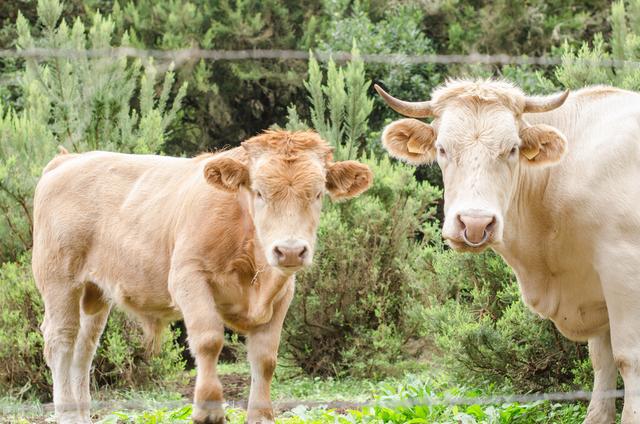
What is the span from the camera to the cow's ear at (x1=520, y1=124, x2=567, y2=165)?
5.24 m

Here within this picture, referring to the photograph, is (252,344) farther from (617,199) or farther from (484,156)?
(617,199)

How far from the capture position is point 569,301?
18.4 ft

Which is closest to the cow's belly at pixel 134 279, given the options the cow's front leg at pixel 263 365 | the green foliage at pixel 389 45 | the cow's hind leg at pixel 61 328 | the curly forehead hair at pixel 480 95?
the cow's hind leg at pixel 61 328

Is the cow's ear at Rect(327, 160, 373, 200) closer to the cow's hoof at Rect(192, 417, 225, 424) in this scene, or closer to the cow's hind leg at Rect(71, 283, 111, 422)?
the cow's hoof at Rect(192, 417, 225, 424)

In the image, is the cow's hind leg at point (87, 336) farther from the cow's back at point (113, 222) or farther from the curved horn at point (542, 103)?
the curved horn at point (542, 103)

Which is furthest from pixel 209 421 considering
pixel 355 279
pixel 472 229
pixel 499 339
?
pixel 355 279

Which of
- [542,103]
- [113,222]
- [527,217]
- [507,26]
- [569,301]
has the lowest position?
[569,301]

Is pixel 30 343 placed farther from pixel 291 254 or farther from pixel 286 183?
pixel 291 254

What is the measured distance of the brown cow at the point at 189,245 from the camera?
529cm

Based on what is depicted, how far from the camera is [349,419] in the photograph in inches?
228

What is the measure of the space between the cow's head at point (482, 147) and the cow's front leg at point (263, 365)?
1253 millimetres

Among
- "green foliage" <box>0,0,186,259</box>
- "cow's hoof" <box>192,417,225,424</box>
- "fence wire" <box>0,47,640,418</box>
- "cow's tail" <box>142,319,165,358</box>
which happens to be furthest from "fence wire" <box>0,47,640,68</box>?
"cow's hoof" <box>192,417,225,424</box>

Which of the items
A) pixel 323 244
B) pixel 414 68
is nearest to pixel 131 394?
pixel 323 244

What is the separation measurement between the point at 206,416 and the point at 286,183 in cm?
128
